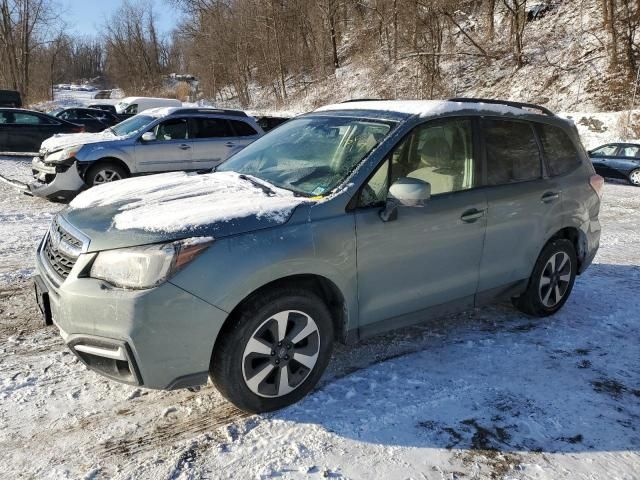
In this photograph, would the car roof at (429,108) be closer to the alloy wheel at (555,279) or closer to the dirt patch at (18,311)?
the alloy wheel at (555,279)

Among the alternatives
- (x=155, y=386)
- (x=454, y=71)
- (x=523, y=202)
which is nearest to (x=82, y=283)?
(x=155, y=386)

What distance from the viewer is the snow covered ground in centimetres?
278

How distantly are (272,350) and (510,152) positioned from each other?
258cm

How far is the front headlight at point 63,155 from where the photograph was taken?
896 centimetres

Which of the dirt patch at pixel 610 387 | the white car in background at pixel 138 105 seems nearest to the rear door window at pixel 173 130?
the dirt patch at pixel 610 387

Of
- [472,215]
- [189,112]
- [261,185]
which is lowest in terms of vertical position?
[472,215]

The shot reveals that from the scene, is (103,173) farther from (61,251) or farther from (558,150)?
(558,150)

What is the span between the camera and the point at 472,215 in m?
3.94

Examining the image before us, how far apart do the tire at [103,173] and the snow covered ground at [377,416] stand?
5.13 meters

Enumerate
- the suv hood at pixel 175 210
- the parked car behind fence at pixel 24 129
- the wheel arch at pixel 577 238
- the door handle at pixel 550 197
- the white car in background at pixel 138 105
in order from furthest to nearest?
1. the white car in background at pixel 138 105
2. the parked car behind fence at pixel 24 129
3. the wheel arch at pixel 577 238
4. the door handle at pixel 550 197
5. the suv hood at pixel 175 210

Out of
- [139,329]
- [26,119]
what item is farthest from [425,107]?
[26,119]

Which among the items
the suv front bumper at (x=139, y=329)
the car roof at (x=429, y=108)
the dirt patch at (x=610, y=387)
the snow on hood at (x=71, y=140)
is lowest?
the dirt patch at (x=610, y=387)

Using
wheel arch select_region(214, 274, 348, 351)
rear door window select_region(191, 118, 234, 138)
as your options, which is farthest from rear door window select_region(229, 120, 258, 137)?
wheel arch select_region(214, 274, 348, 351)

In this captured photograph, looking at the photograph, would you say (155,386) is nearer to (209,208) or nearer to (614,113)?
(209,208)
